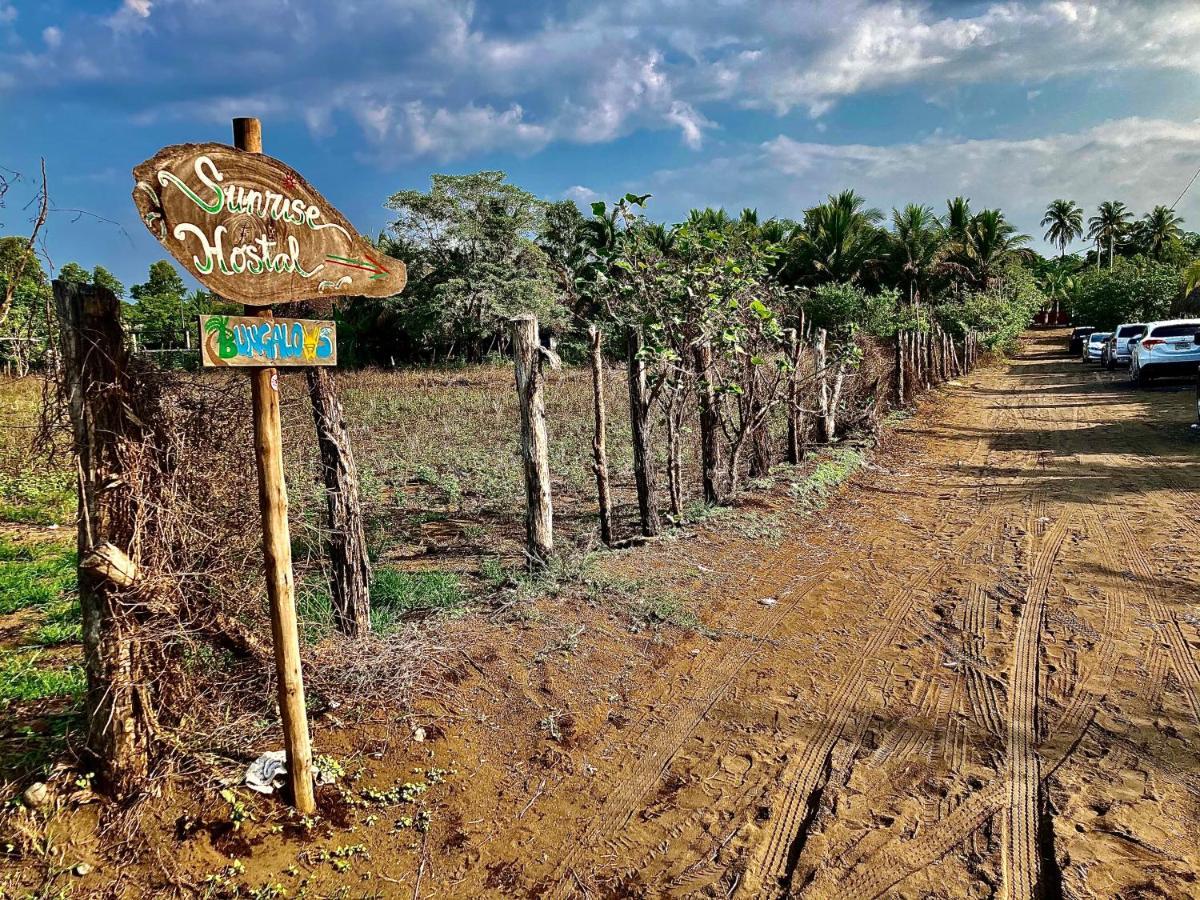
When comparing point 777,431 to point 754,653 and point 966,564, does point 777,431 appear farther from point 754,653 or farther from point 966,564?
point 754,653

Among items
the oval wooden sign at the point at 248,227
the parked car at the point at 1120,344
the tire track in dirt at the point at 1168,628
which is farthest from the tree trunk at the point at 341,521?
the parked car at the point at 1120,344

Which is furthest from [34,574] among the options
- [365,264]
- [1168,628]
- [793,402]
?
[1168,628]

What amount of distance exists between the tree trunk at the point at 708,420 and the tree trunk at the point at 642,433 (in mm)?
838

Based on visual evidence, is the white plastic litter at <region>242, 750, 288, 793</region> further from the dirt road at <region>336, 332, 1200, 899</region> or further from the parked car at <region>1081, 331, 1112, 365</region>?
the parked car at <region>1081, 331, 1112, 365</region>

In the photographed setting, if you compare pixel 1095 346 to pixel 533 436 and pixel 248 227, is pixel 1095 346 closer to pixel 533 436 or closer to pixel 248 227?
pixel 533 436

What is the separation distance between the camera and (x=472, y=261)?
2862cm

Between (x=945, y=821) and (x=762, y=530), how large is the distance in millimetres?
3908

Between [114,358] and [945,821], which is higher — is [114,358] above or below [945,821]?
above

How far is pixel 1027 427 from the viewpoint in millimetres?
12664

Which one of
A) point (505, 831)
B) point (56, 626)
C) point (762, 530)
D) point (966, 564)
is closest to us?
point (505, 831)

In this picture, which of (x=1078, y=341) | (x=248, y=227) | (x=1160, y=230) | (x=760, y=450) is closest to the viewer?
(x=248, y=227)

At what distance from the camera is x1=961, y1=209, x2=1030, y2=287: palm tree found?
37.3 meters

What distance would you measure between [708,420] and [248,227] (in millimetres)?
5201

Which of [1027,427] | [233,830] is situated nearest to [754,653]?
[233,830]
